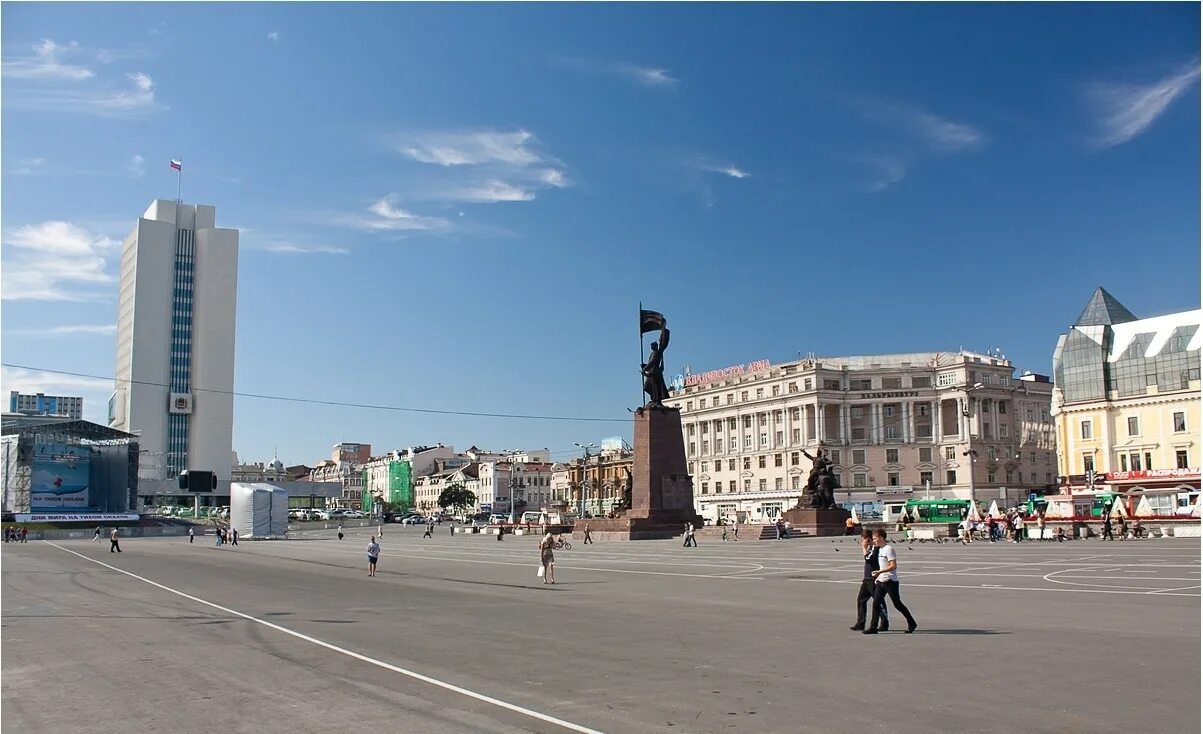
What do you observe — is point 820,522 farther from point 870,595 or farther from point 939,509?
point 870,595

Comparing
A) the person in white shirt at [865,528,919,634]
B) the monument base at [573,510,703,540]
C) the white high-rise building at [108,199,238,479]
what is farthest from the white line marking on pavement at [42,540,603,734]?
the white high-rise building at [108,199,238,479]

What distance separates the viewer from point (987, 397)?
10300 cm

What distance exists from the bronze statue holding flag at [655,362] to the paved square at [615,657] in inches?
1280

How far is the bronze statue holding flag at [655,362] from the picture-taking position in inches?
2234

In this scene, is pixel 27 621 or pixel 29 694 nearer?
pixel 29 694

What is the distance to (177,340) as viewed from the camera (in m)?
148

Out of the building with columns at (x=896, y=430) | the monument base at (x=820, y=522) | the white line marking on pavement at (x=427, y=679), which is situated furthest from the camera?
the building with columns at (x=896, y=430)

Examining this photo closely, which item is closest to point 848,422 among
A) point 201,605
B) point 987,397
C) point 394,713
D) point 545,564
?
point 987,397

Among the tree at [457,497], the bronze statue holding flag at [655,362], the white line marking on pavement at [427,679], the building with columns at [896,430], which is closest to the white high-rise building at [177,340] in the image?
the tree at [457,497]

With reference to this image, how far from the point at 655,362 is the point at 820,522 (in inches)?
539

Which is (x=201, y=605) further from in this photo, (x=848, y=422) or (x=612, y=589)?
(x=848, y=422)

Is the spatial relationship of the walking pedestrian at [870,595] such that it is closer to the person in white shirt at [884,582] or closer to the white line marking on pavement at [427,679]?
the person in white shirt at [884,582]

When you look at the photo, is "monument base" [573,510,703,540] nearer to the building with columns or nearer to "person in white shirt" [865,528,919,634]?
"person in white shirt" [865,528,919,634]

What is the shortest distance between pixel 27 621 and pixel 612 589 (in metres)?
12.2
